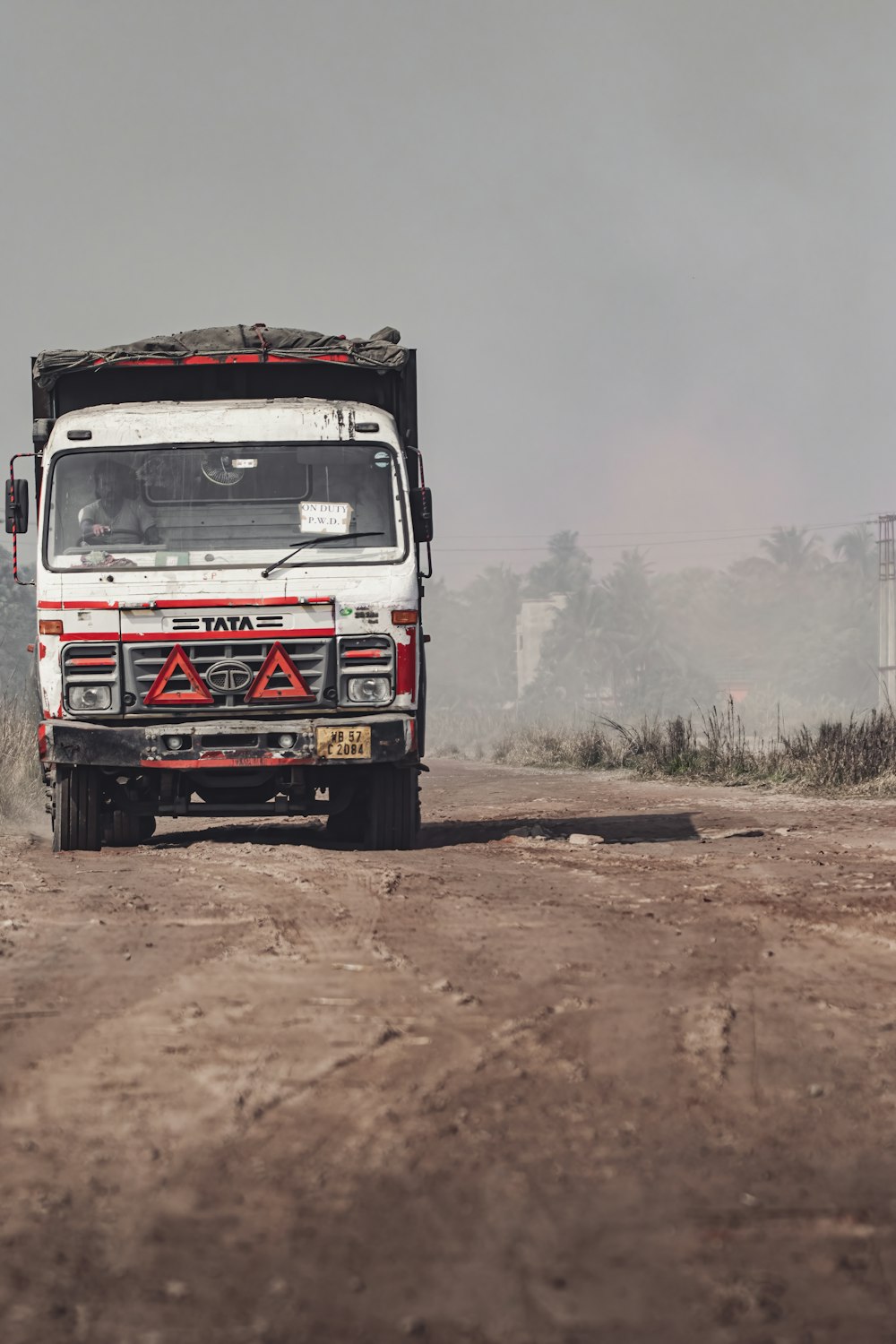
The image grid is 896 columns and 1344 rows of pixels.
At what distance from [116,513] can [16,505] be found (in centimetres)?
70

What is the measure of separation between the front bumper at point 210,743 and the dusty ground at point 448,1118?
7.14 feet

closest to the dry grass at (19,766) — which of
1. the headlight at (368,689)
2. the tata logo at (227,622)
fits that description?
the tata logo at (227,622)

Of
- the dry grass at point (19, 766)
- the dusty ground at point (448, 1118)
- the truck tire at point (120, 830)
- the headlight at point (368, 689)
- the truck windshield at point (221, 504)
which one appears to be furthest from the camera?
the dry grass at point (19, 766)

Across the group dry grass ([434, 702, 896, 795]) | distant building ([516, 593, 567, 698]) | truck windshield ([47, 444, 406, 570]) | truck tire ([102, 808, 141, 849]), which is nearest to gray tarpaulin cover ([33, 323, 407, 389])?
truck windshield ([47, 444, 406, 570])

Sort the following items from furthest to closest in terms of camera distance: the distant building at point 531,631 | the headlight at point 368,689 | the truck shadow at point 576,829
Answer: the distant building at point 531,631, the truck shadow at point 576,829, the headlight at point 368,689

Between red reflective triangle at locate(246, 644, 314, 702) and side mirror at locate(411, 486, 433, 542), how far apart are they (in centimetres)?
133

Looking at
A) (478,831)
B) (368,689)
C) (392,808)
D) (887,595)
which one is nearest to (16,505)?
(368,689)

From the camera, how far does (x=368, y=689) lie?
9594 mm

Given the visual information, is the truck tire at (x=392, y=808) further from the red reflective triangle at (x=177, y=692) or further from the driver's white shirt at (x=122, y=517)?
the driver's white shirt at (x=122, y=517)

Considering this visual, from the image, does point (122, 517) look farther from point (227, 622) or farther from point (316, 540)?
point (316, 540)

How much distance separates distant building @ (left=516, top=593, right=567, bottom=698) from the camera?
10994 cm

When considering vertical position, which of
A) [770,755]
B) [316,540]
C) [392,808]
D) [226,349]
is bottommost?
[770,755]

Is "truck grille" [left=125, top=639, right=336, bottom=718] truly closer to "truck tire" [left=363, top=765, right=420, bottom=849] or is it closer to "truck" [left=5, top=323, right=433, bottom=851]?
"truck" [left=5, top=323, right=433, bottom=851]

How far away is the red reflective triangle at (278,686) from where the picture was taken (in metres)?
9.55
